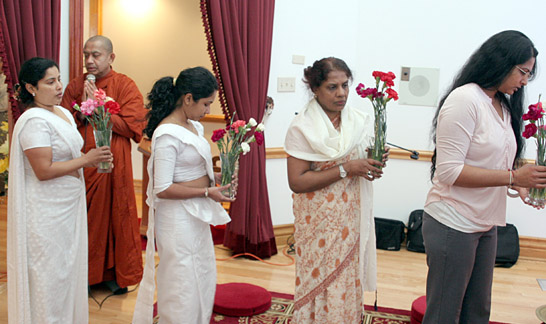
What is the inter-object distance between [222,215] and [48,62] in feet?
3.61

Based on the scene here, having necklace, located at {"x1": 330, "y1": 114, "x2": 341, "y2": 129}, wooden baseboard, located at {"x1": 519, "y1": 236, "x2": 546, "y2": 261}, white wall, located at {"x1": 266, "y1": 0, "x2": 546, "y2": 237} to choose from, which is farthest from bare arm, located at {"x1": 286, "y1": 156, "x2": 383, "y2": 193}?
wooden baseboard, located at {"x1": 519, "y1": 236, "x2": 546, "y2": 261}

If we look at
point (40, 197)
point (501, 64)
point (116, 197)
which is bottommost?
point (116, 197)

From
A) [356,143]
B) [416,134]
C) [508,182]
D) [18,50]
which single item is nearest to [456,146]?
[508,182]

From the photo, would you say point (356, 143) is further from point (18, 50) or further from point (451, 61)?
point (451, 61)

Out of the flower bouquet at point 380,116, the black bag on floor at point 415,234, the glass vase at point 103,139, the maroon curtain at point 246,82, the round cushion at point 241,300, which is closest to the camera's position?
the flower bouquet at point 380,116

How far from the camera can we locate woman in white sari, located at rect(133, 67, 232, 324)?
255cm

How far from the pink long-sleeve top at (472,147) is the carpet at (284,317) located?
144 cm

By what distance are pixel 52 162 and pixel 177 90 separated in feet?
2.28

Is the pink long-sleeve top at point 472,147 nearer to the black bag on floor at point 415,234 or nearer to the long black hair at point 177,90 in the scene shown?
the long black hair at point 177,90

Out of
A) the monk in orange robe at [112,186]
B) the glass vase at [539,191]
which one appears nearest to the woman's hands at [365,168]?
the glass vase at [539,191]

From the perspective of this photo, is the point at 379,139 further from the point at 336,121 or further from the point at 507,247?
the point at 507,247

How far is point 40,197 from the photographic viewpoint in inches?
107

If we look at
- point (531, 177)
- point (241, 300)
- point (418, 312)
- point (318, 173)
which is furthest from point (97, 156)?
point (418, 312)

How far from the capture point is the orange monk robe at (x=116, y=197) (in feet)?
12.3
